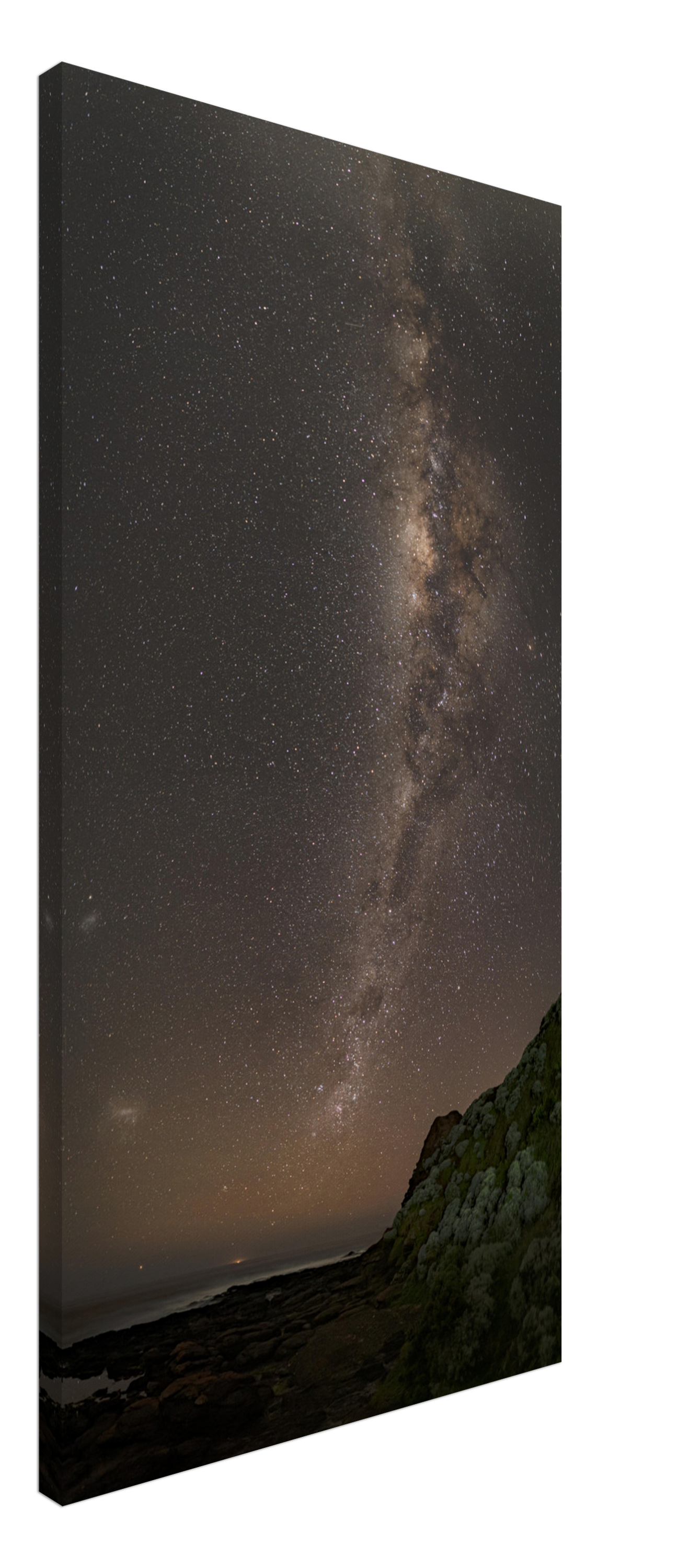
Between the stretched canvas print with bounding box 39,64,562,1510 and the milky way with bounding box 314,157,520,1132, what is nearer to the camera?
the stretched canvas print with bounding box 39,64,562,1510

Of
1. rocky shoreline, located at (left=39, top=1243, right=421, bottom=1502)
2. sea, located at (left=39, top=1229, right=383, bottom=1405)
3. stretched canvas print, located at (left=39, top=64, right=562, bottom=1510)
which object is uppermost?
stretched canvas print, located at (left=39, top=64, right=562, bottom=1510)

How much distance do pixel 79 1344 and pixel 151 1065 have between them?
64 cm

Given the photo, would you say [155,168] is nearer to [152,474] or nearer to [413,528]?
[152,474]

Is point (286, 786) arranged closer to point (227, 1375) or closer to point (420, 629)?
point (420, 629)

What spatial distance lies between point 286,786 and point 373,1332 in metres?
1.45

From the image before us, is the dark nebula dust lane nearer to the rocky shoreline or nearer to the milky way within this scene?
the milky way

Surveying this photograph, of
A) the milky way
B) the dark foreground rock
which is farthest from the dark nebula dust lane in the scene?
the dark foreground rock

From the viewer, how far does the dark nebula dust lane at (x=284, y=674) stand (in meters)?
3.42

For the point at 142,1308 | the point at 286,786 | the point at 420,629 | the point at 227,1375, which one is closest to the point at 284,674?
the point at 286,786

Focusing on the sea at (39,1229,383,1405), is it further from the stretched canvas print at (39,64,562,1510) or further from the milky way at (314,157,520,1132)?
the milky way at (314,157,520,1132)

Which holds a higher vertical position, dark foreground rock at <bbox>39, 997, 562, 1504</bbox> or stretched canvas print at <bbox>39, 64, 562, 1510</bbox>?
stretched canvas print at <bbox>39, 64, 562, 1510</bbox>

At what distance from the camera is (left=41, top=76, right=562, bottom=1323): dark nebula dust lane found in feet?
11.2

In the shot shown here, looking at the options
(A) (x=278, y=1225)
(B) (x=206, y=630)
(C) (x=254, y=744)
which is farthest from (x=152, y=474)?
(A) (x=278, y=1225)

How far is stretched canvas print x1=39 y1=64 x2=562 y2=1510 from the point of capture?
341 centimetres
